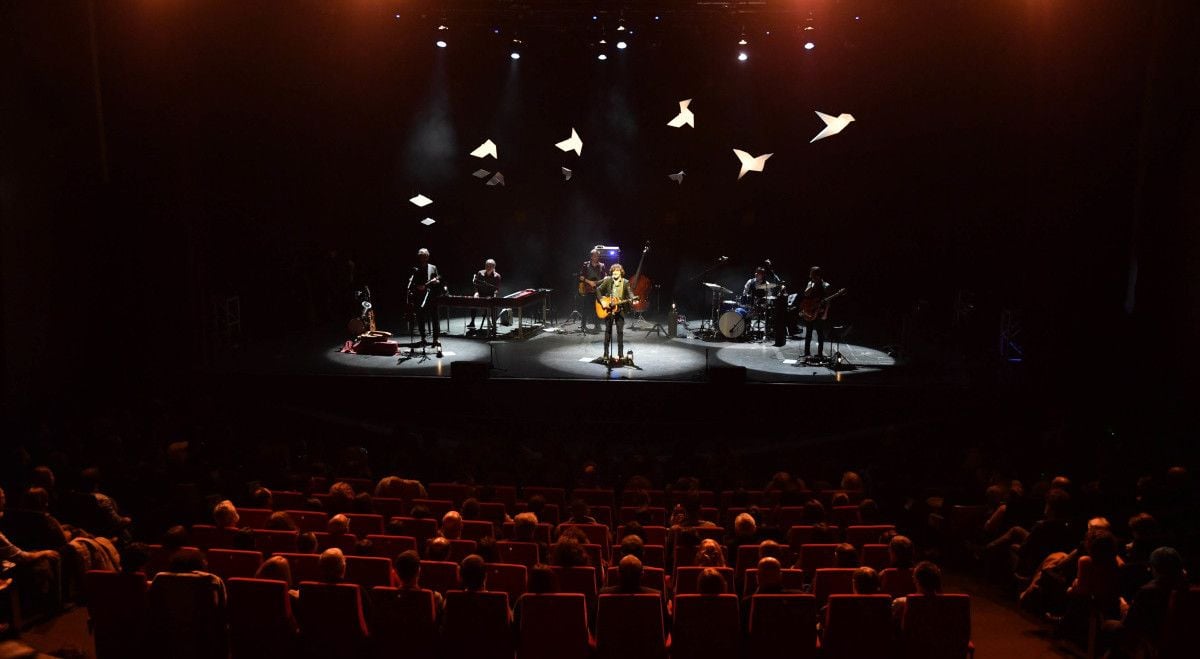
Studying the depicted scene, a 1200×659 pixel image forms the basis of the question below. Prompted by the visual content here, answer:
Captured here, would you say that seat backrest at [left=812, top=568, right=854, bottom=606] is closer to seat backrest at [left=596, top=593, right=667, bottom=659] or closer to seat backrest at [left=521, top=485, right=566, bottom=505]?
seat backrest at [left=596, top=593, right=667, bottom=659]

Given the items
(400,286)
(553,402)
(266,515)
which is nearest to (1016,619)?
(266,515)

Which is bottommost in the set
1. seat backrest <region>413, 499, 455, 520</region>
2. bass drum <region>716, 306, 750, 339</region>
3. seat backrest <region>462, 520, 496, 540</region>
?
seat backrest <region>413, 499, 455, 520</region>

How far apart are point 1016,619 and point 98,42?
46.4 ft

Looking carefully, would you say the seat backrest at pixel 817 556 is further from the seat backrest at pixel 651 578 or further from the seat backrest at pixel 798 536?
the seat backrest at pixel 651 578

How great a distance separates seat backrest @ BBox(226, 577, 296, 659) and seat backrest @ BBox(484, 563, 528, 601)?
4.14 ft

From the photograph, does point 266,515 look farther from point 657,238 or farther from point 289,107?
point 657,238

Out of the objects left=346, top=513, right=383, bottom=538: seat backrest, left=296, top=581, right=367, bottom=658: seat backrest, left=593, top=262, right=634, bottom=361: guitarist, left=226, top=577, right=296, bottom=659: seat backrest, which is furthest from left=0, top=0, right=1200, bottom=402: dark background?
left=296, top=581, right=367, bottom=658: seat backrest

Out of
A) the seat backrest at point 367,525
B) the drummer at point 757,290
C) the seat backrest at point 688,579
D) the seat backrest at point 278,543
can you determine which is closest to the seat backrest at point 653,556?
the seat backrest at point 688,579

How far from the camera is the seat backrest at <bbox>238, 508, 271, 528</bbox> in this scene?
718 centimetres

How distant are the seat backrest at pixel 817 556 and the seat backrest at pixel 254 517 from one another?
4.28m

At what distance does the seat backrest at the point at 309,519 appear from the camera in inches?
277

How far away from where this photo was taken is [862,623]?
5.20 meters

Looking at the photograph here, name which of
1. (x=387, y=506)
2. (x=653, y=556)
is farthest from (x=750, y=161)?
(x=653, y=556)

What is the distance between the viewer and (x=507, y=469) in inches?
372
